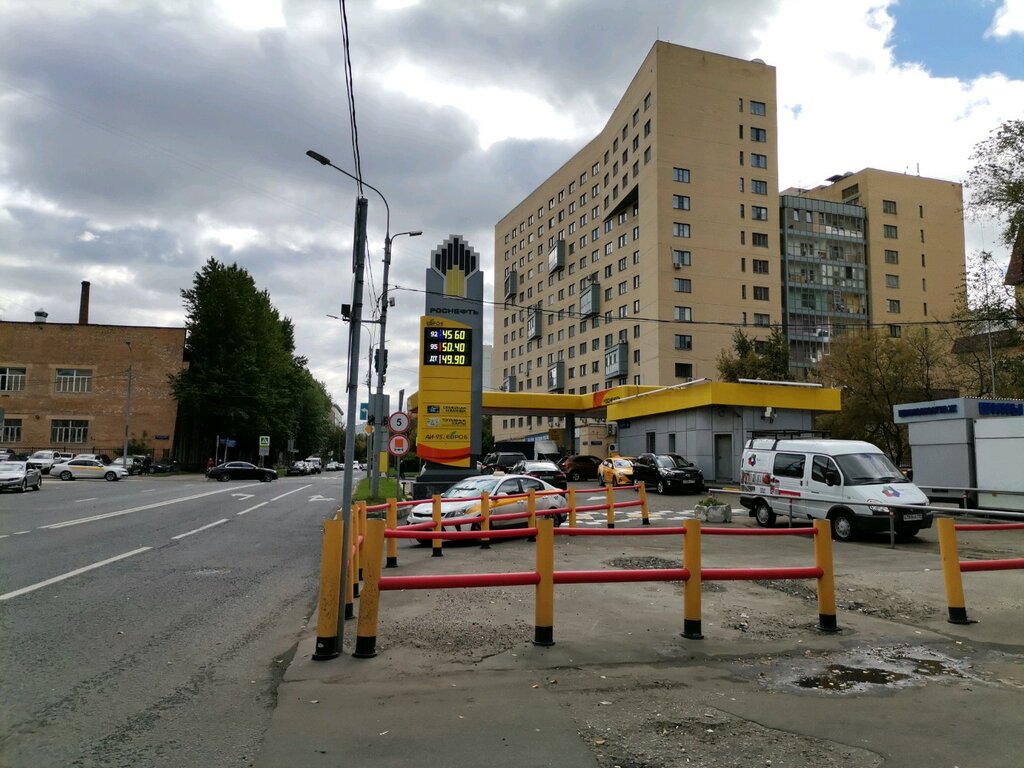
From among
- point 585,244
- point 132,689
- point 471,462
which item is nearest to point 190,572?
point 132,689

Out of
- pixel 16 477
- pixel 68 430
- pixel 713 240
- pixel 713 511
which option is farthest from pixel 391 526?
pixel 713 240

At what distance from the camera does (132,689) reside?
5.10m

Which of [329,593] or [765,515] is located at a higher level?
[329,593]

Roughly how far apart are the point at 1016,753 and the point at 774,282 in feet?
227

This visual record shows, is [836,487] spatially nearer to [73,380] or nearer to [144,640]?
[144,640]

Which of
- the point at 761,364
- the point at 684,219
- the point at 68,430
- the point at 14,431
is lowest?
the point at 14,431

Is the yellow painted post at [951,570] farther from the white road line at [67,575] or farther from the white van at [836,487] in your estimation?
the white road line at [67,575]

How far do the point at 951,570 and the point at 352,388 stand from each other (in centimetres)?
610

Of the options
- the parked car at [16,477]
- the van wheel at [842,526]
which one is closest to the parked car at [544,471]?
the van wheel at [842,526]

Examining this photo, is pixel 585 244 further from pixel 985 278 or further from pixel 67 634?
pixel 67 634

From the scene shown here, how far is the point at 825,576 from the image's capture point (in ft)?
21.6

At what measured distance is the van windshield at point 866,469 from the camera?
49.0 feet

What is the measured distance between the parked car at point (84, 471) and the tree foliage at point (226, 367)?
15577 millimetres

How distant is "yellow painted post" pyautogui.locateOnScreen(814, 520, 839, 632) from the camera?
21.2 feet
